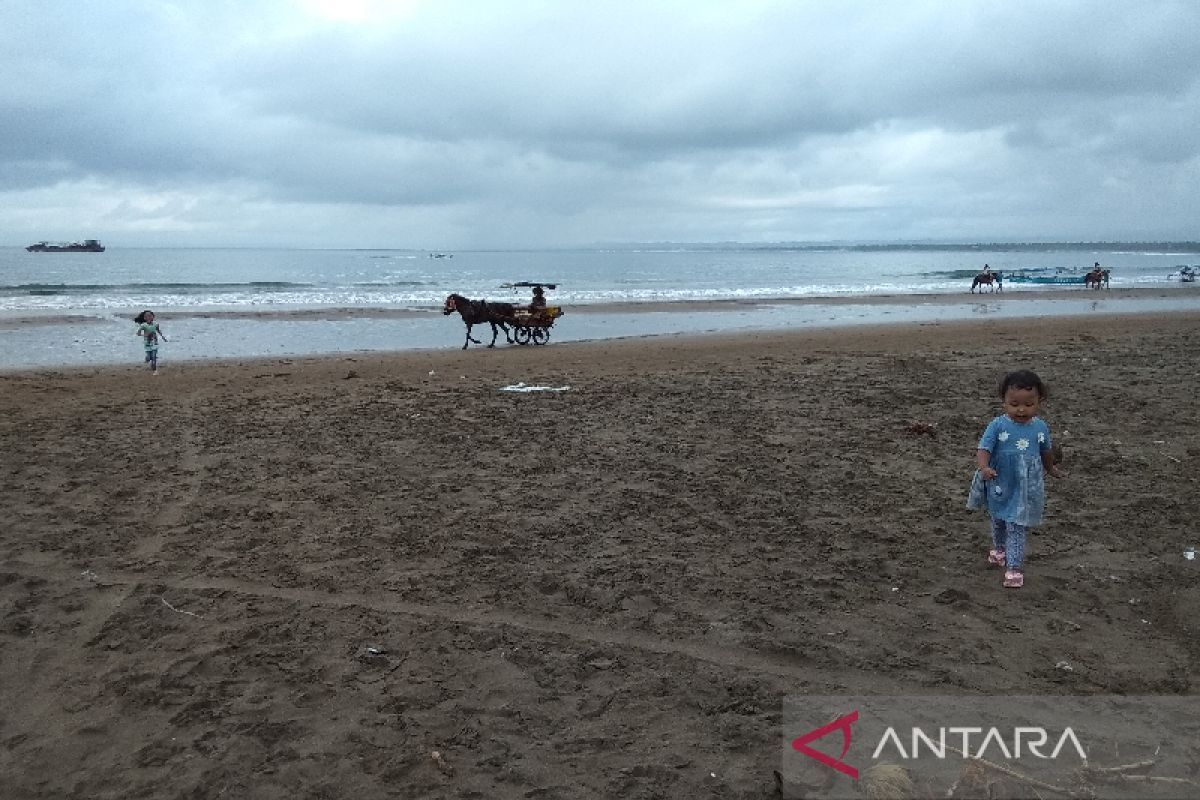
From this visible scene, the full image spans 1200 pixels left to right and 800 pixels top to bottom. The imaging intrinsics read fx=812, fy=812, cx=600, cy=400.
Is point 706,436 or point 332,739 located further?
point 706,436

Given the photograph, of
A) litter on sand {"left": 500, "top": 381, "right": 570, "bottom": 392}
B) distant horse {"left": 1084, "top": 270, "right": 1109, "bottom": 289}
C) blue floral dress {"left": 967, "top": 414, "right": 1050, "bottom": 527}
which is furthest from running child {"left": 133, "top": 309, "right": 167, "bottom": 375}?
distant horse {"left": 1084, "top": 270, "right": 1109, "bottom": 289}

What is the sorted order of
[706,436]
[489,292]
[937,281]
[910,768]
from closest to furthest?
[910,768]
[706,436]
[489,292]
[937,281]

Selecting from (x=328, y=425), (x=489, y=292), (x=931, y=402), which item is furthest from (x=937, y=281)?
(x=328, y=425)

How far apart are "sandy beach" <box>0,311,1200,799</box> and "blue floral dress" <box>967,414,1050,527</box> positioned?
0.44 metres

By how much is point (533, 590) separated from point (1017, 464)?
2992 millimetres

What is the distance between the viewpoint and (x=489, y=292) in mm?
44938

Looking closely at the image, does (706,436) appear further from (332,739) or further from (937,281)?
(937,281)

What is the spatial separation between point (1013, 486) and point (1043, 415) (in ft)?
16.5

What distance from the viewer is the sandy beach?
Result: 3.38 meters

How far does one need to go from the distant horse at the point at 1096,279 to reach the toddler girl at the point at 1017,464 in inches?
1832

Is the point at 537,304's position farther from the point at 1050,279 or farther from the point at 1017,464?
the point at 1050,279

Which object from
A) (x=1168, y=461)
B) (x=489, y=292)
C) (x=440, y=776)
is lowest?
(x=440, y=776)

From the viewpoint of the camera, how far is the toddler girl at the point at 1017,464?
479 cm

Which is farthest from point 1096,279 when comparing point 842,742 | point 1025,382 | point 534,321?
point 842,742
